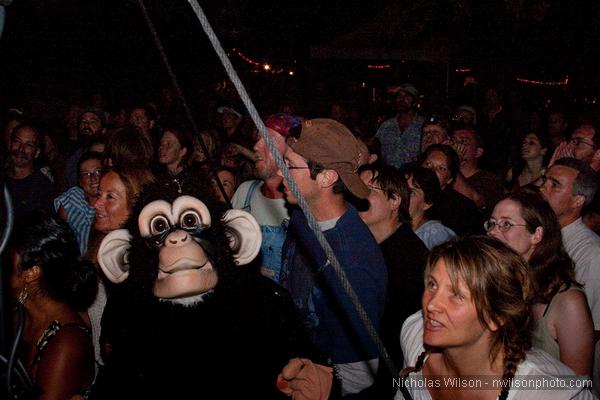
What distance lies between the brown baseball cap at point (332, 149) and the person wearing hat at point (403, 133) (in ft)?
12.3

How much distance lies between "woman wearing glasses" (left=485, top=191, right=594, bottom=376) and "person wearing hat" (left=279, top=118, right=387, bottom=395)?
709 mm

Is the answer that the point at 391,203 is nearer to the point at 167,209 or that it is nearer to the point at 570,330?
the point at 570,330

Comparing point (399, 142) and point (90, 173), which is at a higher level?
point (90, 173)

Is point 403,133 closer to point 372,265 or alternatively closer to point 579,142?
point 579,142

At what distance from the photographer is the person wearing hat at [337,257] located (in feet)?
8.94

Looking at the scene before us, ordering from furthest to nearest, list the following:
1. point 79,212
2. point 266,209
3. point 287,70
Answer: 1. point 287,70
2. point 79,212
3. point 266,209

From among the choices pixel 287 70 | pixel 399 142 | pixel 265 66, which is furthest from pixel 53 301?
pixel 287 70

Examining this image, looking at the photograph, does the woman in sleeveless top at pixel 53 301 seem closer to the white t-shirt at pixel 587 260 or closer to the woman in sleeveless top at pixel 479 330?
the woman in sleeveless top at pixel 479 330

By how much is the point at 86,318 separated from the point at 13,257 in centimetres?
45

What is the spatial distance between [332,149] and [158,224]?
118 centimetres

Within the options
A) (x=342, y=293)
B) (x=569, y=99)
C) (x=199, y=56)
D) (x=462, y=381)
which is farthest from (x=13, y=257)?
(x=569, y=99)

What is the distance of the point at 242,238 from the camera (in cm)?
231

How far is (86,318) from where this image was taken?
267 centimetres

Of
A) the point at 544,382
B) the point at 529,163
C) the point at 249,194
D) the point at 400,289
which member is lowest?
the point at 529,163
